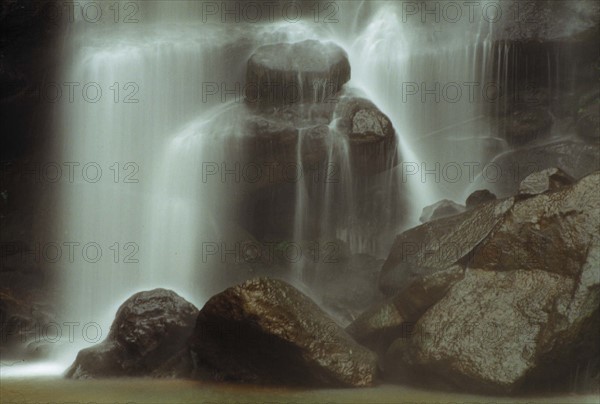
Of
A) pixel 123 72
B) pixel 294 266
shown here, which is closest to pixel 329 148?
pixel 294 266

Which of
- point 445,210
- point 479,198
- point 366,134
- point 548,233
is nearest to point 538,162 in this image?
point 445,210

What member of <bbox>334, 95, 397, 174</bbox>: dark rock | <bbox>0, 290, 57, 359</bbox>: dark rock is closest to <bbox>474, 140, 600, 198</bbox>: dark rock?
<bbox>334, 95, 397, 174</bbox>: dark rock

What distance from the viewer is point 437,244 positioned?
8.88 meters

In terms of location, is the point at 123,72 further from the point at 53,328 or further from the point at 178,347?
the point at 178,347

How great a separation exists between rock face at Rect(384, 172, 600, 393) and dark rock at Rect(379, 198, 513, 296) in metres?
0.06

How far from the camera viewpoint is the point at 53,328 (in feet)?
38.2

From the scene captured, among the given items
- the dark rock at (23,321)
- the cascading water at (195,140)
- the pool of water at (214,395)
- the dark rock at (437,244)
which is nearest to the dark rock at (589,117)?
the cascading water at (195,140)

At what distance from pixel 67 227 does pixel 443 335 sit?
8.00 metres

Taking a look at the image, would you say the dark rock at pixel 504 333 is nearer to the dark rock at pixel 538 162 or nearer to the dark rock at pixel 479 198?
the dark rock at pixel 479 198

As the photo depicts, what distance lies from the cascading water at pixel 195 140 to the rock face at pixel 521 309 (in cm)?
414

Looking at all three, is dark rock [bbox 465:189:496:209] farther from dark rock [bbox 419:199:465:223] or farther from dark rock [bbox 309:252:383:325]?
dark rock [bbox 309:252:383:325]

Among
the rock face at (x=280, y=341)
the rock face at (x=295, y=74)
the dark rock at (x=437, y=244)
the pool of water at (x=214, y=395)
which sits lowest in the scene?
the pool of water at (x=214, y=395)

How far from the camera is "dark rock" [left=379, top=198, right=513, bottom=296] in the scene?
8383mm

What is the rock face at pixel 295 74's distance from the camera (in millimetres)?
12250
